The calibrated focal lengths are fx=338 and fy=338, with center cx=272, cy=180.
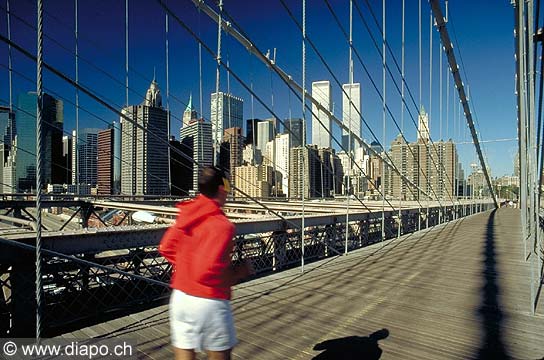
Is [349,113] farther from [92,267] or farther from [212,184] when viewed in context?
[212,184]

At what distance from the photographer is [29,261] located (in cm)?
399

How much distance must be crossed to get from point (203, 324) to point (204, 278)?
0.24 m

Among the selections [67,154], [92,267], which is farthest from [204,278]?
[67,154]

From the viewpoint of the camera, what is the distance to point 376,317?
372 centimetres

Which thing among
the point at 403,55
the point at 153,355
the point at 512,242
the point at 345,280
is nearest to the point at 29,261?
the point at 153,355

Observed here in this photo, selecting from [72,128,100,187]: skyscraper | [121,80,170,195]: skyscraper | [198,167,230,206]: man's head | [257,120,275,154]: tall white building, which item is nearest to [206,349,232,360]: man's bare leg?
[198,167,230,206]: man's head

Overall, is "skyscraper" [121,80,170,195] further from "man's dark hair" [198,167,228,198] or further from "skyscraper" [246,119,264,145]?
"man's dark hair" [198,167,228,198]

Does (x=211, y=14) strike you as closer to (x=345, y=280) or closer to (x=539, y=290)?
(x=345, y=280)

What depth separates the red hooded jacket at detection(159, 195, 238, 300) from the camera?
1.69 metres

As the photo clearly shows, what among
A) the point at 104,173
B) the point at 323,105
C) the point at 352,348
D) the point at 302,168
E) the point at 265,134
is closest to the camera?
the point at 352,348

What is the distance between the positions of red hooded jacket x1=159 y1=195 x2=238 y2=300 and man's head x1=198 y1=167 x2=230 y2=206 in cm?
3

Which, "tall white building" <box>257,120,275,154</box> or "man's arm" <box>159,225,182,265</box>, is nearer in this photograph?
"man's arm" <box>159,225,182,265</box>

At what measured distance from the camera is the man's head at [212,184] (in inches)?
70.5

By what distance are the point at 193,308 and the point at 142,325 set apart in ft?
7.12
